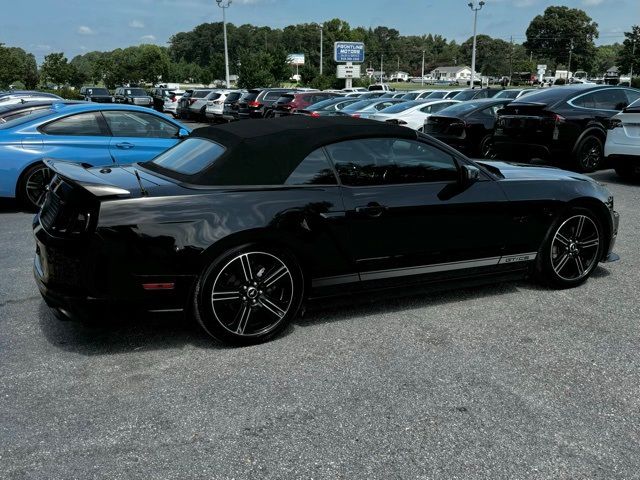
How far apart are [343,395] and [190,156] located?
2.11 metres

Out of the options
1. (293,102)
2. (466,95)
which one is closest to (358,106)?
(293,102)

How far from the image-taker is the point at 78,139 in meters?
8.09

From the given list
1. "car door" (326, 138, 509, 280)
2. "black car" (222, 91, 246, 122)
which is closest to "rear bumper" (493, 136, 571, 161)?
"car door" (326, 138, 509, 280)

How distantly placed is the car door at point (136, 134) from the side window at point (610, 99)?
8.22 m

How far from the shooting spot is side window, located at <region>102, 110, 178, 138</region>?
838 centimetres

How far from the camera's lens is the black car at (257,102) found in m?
24.2

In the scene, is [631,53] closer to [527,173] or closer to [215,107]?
[215,107]

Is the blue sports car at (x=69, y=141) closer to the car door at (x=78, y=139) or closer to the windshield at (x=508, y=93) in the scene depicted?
the car door at (x=78, y=139)

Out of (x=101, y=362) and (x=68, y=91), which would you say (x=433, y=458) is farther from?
(x=68, y=91)

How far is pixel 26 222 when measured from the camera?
7.65m

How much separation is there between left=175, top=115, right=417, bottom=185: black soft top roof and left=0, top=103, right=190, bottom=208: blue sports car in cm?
421

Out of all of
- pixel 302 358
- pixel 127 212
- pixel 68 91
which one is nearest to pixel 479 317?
pixel 302 358

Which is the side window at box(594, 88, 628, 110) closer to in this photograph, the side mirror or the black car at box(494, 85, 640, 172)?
the black car at box(494, 85, 640, 172)

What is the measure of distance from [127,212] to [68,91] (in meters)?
52.0
